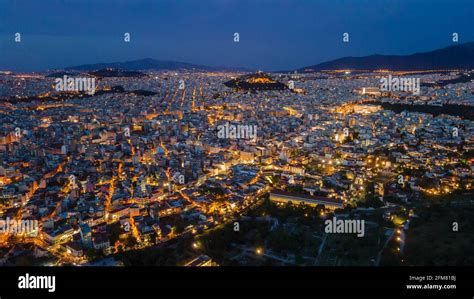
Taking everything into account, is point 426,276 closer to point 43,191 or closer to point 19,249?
point 19,249

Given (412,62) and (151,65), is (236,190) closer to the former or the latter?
(412,62)

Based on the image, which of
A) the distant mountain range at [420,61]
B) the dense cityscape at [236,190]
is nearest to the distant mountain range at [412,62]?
the distant mountain range at [420,61]

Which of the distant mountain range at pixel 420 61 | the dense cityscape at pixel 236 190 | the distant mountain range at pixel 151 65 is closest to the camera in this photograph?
the dense cityscape at pixel 236 190

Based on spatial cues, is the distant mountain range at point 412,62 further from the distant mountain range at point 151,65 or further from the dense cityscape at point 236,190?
the dense cityscape at point 236,190

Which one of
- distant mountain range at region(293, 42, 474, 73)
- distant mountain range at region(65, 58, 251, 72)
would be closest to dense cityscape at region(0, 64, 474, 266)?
distant mountain range at region(293, 42, 474, 73)

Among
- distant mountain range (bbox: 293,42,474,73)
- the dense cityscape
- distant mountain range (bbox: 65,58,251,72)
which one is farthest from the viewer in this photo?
distant mountain range (bbox: 65,58,251,72)

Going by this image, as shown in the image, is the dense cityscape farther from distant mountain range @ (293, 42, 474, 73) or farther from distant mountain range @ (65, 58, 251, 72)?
distant mountain range @ (65, 58, 251, 72)
